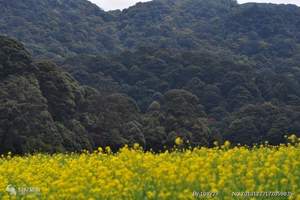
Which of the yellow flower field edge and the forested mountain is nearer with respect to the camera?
the yellow flower field edge

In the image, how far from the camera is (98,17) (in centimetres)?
13975

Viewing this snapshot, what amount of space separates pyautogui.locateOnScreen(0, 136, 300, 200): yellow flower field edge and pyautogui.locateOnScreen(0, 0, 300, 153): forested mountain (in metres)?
25.0

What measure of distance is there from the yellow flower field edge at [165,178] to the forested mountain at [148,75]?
82.1 ft

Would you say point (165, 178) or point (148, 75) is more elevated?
point (165, 178)

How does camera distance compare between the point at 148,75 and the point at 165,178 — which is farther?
the point at 148,75

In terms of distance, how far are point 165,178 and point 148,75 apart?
71223mm

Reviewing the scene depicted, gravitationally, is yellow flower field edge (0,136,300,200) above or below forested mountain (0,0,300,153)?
above

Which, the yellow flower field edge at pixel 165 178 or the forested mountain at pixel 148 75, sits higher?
the yellow flower field edge at pixel 165 178

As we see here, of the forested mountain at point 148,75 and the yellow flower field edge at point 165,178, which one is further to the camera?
the forested mountain at point 148,75

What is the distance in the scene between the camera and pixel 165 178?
11031mm

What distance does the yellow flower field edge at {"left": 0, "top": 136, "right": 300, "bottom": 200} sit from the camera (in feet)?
33.2

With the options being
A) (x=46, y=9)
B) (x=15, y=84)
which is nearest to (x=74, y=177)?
(x=15, y=84)

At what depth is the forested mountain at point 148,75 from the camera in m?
44.0

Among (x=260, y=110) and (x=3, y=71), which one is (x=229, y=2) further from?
(x=3, y=71)
